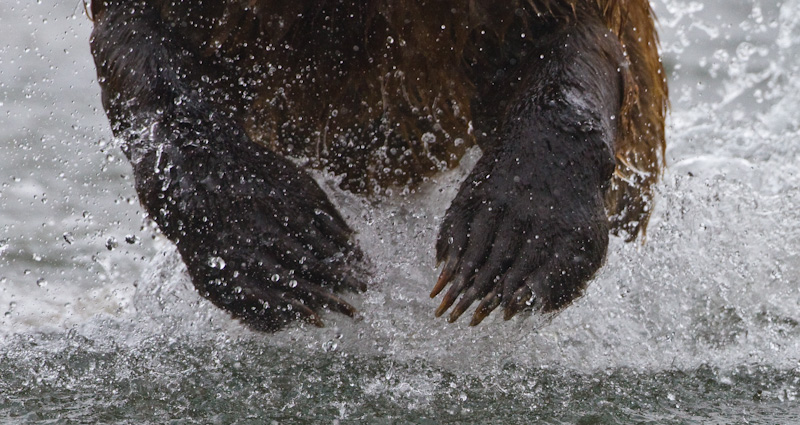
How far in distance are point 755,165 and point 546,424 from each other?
3209 mm

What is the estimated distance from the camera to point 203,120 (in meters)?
3.29

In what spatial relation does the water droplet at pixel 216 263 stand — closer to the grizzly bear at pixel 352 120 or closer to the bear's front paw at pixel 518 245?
the grizzly bear at pixel 352 120

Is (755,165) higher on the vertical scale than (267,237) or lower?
higher

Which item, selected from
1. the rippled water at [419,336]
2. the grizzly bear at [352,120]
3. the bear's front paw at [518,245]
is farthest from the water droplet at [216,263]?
the bear's front paw at [518,245]

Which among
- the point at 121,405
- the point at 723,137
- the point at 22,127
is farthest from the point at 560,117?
the point at 22,127

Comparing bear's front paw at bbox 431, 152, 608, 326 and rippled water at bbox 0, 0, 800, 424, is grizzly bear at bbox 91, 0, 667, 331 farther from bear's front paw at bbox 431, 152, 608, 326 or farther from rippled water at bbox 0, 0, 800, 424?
rippled water at bbox 0, 0, 800, 424

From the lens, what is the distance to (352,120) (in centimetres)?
371

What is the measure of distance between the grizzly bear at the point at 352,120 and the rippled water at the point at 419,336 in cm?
23

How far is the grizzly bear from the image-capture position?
309cm

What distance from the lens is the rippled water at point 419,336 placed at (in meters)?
3.03

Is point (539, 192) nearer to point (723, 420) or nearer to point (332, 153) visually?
point (723, 420)

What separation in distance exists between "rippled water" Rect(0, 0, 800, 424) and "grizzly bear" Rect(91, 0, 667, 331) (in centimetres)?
23

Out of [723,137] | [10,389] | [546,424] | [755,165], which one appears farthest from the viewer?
[723,137]

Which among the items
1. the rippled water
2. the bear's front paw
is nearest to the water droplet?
the rippled water
